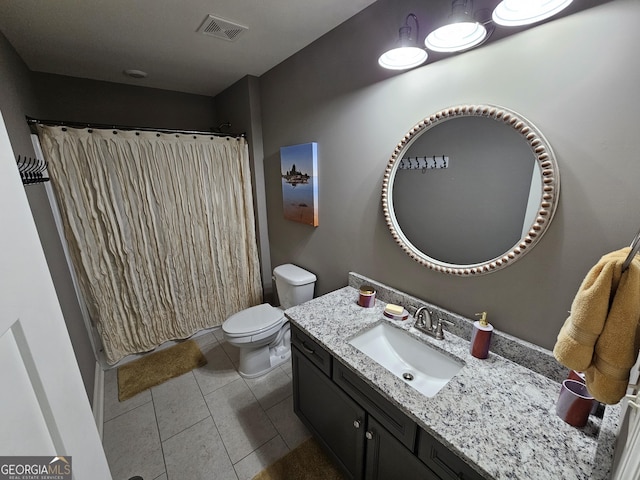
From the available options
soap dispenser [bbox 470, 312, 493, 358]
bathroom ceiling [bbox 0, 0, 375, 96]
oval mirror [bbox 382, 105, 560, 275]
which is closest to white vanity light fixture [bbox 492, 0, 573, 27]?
oval mirror [bbox 382, 105, 560, 275]

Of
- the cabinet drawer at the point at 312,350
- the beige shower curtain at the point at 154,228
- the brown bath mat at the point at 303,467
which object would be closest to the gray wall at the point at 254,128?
the beige shower curtain at the point at 154,228

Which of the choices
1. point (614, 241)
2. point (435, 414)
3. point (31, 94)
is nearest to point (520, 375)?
point (435, 414)

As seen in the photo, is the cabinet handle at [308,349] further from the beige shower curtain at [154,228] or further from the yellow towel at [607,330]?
the beige shower curtain at [154,228]

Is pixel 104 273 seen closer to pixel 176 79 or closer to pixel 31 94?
pixel 31 94

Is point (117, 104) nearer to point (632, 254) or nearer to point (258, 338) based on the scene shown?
point (258, 338)

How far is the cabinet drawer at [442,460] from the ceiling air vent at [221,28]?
211 cm

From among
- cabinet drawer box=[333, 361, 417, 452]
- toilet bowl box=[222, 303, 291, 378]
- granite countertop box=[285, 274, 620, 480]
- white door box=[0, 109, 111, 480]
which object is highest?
white door box=[0, 109, 111, 480]

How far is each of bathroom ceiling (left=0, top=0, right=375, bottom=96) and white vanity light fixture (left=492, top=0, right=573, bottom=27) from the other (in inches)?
29.3

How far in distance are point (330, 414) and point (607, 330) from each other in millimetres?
1107

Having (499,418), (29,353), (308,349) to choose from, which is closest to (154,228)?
(308,349)

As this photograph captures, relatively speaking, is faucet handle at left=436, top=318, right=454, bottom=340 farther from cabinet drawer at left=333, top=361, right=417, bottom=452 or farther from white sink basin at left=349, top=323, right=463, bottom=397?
cabinet drawer at left=333, top=361, right=417, bottom=452

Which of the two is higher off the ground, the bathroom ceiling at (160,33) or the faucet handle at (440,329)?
the bathroom ceiling at (160,33)

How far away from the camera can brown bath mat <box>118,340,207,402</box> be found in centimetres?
189

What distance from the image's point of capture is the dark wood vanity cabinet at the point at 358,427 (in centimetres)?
83
